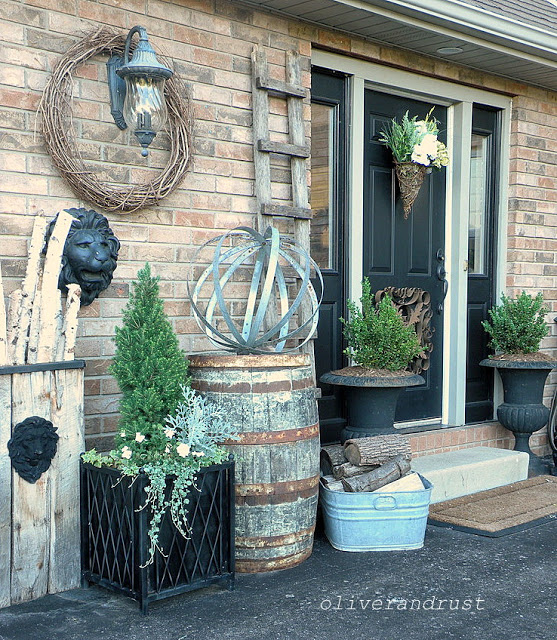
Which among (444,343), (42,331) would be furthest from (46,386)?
(444,343)

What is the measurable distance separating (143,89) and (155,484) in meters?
1.61

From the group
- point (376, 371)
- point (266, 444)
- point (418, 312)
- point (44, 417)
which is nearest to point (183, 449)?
point (266, 444)

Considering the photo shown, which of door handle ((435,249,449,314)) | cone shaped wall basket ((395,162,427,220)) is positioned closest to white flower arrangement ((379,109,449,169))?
cone shaped wall basket ((395,162,427,220))

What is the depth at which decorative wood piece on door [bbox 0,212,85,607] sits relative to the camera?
2990 millimetres

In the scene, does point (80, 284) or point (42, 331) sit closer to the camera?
point (42, 331)

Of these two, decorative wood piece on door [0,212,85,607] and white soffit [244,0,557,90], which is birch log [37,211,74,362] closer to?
decorative wood piece on door [0,212,85,607]

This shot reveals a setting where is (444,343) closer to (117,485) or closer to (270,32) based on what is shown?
(270,32)

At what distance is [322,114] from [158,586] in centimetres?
279

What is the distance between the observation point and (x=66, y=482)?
3143 millimetres

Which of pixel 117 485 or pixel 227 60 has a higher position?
pixel 227 60

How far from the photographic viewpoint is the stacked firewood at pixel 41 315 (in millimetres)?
3064

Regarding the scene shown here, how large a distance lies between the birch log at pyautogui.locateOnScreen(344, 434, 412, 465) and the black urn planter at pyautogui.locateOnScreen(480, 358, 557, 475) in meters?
1.47

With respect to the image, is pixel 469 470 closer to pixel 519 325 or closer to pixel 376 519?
pixel 519 325

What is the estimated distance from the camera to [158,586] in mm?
2949
